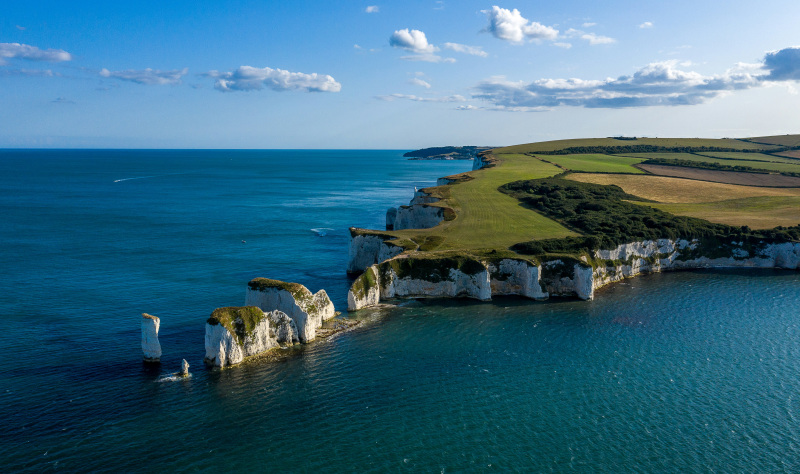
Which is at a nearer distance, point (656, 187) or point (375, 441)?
point (375, 441)

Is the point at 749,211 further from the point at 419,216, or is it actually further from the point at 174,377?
the point at 174,377

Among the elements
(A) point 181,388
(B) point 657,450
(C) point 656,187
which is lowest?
(B) point 657,450

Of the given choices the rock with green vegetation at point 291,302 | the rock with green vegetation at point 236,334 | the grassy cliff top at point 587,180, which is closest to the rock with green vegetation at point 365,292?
the rock with green vegetation at point 291,302

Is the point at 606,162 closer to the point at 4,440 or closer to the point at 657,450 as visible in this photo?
the point at 657,450

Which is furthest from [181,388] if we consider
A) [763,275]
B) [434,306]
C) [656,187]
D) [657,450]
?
[656,187]

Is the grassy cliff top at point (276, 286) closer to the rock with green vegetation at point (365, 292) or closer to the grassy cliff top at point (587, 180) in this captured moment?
the rock with green vegetation at point (365, 292)

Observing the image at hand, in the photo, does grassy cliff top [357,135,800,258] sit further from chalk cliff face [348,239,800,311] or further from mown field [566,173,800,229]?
chalk cliff face [348,239,800,311]

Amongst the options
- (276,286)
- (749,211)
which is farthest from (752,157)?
(276,286)
